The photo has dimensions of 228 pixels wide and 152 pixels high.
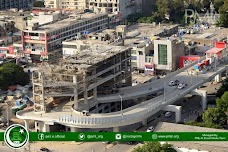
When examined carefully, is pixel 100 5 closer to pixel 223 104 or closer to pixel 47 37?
pixel 47 37

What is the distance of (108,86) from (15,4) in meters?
37.7

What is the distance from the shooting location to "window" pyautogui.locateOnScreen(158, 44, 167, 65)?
127ft

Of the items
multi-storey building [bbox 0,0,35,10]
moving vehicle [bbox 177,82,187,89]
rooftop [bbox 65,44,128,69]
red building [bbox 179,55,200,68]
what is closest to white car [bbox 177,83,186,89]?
Result: moving vehicle [bbox 177,82,187,89]

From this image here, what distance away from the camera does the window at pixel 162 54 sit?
38656 mm

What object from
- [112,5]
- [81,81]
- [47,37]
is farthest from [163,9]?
[81,81]

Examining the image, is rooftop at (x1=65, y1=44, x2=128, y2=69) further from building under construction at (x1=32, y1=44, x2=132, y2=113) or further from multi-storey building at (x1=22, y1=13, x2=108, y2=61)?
multi-storey building at (x1=22, y1=13, x2=108, y2=61)

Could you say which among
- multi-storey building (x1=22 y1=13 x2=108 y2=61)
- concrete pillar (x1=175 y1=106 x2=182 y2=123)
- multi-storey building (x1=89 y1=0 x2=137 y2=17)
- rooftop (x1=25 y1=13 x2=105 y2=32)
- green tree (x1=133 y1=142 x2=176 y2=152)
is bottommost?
concrete pillar (x1=175 y1=106 x2=182 y2=123)

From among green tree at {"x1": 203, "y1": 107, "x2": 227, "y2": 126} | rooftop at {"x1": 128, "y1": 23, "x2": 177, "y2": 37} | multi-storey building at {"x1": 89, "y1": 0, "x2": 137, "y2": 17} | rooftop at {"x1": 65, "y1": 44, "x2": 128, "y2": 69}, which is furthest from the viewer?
multi-storey building at {"x1": 89, "y1": 0, "x2": 137, "y2": 17}

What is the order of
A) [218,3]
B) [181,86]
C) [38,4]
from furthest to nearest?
[38,4], [218,3], [181,86]

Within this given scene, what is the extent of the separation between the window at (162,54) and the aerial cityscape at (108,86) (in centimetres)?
8

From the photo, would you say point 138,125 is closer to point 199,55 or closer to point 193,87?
point 193,87

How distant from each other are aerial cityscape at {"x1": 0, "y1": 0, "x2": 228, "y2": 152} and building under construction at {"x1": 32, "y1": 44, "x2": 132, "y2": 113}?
6 cm

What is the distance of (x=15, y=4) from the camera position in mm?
66000

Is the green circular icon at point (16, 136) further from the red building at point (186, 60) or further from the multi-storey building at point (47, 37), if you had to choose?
the multi-storey building at point (47, 37)
